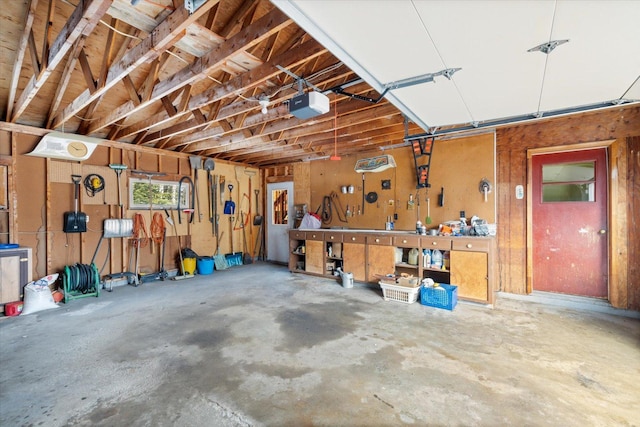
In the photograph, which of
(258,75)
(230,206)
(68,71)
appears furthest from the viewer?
(230,206)

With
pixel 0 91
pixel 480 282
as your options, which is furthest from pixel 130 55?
pixel 480 282

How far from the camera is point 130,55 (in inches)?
105

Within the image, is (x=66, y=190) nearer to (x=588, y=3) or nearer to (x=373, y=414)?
(x=373, y=414)

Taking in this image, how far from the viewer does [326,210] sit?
6574 millimetres

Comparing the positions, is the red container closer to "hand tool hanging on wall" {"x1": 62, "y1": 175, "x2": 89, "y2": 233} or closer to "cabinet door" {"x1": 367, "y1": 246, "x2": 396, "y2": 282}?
"hand tool hanging on wall" {"x1": 62, "y1": 175, "x2": 89, "y2": 233}

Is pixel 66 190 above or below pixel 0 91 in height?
below

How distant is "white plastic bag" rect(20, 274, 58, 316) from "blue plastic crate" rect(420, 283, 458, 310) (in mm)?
5400

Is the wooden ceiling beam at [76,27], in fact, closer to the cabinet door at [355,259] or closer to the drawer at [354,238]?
the drawer at [354,238]

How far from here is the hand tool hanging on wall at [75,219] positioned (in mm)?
4707

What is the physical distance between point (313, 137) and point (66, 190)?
446 cm

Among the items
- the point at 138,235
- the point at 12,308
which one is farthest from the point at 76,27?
the point at 138,235

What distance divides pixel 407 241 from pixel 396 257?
1.27 feet

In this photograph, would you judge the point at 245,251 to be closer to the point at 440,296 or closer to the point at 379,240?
the point at 379,240

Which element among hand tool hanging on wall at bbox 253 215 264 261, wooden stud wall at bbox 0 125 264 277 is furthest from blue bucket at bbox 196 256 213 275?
hand tool hanging on wall at bbox 253 215 264 261
